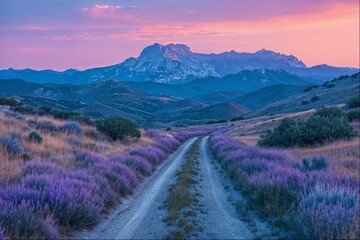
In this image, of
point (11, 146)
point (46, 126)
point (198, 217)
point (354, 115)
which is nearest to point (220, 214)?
point (198, 217)

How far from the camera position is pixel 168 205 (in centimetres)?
1105

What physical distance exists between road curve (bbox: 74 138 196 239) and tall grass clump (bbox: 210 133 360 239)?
305 cm

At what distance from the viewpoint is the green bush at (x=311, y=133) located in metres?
23.3

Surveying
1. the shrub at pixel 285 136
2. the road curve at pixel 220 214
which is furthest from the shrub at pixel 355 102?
the road curve at pixel 220 214

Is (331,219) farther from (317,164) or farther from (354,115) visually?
(354,115)

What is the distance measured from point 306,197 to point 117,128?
21.8 metres

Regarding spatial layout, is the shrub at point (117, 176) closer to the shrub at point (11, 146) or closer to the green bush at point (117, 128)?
the shrub at point (11, 146)

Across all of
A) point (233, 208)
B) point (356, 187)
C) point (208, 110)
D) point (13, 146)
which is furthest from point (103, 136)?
point (208, 110)

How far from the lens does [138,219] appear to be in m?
9.71

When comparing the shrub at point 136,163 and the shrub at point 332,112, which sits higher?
the shrub at point 332,112

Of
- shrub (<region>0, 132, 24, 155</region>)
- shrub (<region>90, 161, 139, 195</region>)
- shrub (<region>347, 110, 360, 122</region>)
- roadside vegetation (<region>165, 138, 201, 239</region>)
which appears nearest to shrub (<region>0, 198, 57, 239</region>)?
roadside vegetation (<region>165, 138, 201, 239</region>)

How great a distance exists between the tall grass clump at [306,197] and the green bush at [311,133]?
8.39 metres

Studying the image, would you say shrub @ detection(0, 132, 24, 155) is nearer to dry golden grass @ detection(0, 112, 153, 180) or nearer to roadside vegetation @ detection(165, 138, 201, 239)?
dry golden grass @ detection(0, 112, 153, 180)

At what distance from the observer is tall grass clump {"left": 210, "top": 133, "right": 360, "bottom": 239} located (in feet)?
Answer: 21.7
